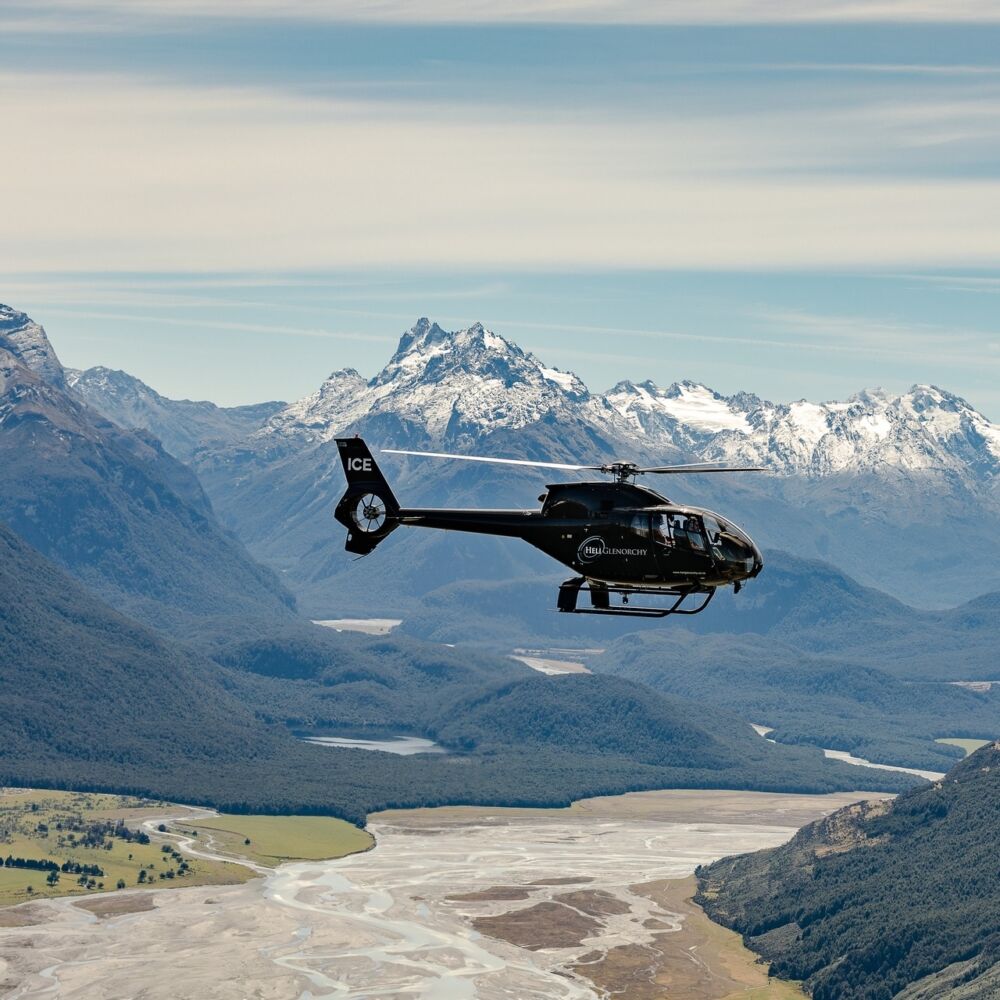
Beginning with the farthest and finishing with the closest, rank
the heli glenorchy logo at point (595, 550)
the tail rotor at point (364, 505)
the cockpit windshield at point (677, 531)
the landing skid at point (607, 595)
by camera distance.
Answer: the tail rotor at point (364, 505) < the heli glenorchy logo at point (595, 550) < the cockpit windshield at point (677, 531) < the landing skid at point (607, 595)

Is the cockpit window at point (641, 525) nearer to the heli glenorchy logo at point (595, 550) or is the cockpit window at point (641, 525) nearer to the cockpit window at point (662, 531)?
the cockpit window at point (662, 531)

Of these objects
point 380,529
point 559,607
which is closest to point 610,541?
point 559,607

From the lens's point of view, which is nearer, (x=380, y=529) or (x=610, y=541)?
(x=610, y=541)

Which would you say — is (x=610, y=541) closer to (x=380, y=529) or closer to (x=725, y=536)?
(x=725, y=536)

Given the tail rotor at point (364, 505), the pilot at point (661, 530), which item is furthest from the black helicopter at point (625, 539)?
the tail rotor at point (364, 505)

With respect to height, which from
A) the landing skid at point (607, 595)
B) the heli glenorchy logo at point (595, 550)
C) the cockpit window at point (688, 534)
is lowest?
the landing skid at point (607, 595)

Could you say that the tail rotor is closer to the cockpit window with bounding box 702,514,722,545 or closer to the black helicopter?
the black helicopter
